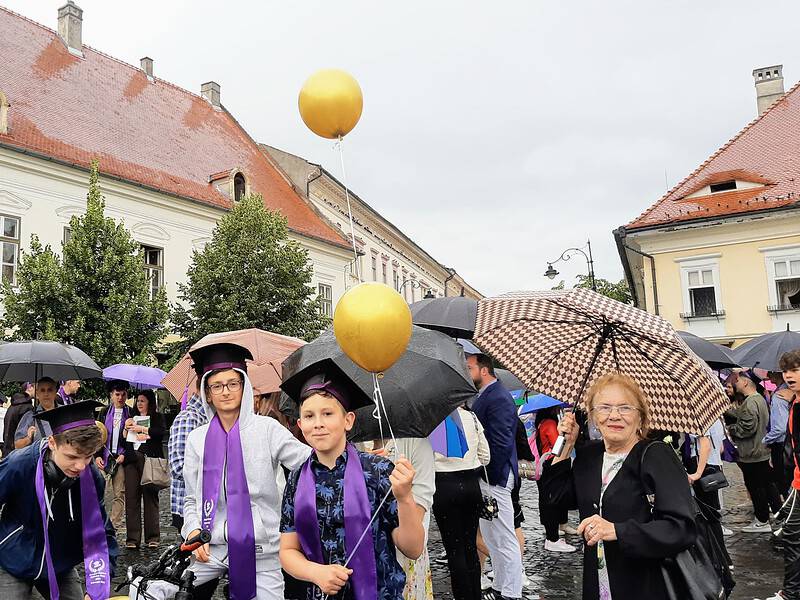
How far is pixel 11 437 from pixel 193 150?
74.4 feet

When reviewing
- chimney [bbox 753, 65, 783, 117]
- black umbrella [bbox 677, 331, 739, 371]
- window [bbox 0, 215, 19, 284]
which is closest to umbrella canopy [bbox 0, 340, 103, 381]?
black umbrella [bbox 677, 331, 739, 371]

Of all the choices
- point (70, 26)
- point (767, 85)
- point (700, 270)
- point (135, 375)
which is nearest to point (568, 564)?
point (135, 375)

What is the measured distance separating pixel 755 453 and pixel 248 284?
16.1 metres

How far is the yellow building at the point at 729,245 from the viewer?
974 inches

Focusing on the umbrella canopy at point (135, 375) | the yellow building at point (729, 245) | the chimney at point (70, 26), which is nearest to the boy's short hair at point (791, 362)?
the umbrella canopy at point (135, 375)

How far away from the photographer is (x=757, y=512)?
8.77m

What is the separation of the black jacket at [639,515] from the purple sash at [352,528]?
3.23 feet

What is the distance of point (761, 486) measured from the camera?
28.9 feet

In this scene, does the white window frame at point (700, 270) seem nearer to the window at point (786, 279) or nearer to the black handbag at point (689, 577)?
the window at point (786, 279)

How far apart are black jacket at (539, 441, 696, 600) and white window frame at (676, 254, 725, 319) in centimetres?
2448

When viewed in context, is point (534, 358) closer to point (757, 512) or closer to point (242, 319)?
point (757, 512)

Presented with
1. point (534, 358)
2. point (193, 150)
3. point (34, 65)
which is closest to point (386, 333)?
point (534, 358)

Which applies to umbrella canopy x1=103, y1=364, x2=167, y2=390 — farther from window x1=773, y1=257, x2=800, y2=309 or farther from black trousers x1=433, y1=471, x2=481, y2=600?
window x1=773, y1=257, x2=800, y2=309

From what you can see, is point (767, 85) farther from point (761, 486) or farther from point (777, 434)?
point (777, 434)
